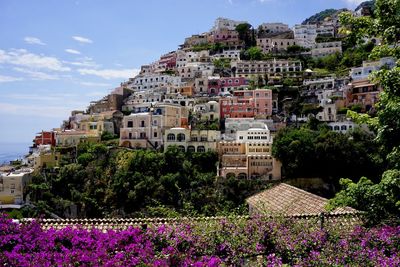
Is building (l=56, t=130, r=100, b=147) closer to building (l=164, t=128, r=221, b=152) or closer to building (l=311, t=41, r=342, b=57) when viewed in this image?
building (l=164, t=128, r=221, b=152)

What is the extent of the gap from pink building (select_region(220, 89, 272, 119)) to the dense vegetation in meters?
10.1

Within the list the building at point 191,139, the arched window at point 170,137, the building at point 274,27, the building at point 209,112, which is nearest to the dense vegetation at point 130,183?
the building at point 191,139

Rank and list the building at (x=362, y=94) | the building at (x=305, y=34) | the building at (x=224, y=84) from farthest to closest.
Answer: the building at (x=305, y=34) < the building at (x=224, y=84) < the building at (x=362, y=94)

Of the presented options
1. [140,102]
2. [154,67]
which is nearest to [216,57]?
[154,67]

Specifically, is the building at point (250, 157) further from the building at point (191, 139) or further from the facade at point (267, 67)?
the facade at point (267, 67)

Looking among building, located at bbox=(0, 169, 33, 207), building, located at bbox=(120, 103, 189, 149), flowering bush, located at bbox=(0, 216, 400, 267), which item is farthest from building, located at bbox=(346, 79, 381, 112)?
flowering bush, located at bbox=(0, 216, 400, 267)

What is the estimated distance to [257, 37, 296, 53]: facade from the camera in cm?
7412

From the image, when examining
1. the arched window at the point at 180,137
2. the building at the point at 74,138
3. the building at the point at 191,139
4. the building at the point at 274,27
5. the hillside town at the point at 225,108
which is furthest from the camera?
the building at the point at 274,27

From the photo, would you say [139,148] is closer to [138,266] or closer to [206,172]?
[206,172]

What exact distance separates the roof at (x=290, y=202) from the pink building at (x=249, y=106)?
3366 cm

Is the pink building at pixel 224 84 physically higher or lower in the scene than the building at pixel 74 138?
higher

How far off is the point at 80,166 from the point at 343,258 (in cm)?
3704

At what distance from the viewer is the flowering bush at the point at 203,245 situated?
677cm

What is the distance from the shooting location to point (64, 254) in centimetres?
710
